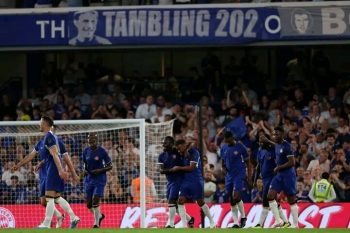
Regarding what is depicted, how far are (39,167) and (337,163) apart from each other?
245 inches

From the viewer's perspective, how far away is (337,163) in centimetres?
2534

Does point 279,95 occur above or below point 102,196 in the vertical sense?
above

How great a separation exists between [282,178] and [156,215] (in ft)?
9.39

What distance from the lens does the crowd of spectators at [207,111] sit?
981 inches

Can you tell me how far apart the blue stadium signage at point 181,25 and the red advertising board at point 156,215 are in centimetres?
461

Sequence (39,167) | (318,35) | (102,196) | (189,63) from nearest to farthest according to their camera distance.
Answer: (39,167)
(102,196)
(318,35)
(189,63)

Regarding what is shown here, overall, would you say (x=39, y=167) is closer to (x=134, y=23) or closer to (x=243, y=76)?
(x=134, y=23)

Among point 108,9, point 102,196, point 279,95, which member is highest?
point 108,9

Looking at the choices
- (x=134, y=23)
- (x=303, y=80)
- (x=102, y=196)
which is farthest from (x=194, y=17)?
(x=102, y=196)

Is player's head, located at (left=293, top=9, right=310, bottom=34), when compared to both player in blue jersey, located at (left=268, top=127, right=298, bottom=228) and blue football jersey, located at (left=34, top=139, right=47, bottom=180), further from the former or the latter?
blue football jersey, located at (left=34, top=139, right=47, bottom=180)

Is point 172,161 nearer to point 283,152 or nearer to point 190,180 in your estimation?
point 190,180

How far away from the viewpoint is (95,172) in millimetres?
23641

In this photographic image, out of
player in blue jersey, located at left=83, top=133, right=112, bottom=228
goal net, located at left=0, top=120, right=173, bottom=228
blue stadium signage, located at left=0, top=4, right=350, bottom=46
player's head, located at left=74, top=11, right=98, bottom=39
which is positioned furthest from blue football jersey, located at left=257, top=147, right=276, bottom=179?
player's head, located at left=74, top=11, right=98, bottom=39

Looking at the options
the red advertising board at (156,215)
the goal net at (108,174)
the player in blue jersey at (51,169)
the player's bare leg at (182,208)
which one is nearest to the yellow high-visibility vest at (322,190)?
the red advertising board at (156,215)
